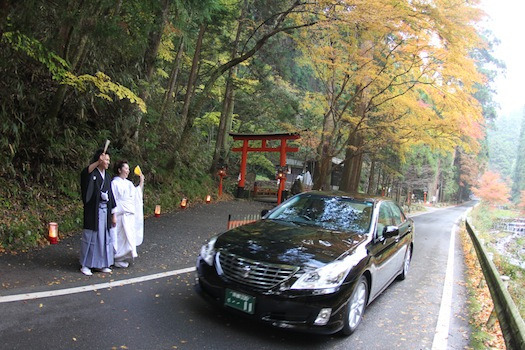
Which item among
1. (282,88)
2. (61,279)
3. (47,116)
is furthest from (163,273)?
A: (282,88)

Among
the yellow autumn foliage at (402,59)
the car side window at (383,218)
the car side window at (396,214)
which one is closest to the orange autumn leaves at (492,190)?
the yellow autumn foliage at (402,59)

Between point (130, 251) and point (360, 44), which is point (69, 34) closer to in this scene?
point (130, 251)

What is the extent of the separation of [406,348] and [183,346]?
237 cm

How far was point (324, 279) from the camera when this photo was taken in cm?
378

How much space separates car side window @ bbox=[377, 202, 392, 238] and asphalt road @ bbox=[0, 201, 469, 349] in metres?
1.13

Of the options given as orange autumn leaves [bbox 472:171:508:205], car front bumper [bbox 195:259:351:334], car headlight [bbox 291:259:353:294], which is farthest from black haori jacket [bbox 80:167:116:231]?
orange autumn leaves [bbox 472:171:508:205]

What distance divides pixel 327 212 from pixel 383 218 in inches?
36.0

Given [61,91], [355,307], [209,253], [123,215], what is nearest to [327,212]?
[355,307]

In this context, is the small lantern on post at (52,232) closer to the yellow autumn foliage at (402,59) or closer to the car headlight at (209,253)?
the car headlight at (209,253)

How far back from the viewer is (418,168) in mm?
34375

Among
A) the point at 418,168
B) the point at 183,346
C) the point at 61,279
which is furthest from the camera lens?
the point at 418,168

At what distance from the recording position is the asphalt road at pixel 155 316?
3594mm

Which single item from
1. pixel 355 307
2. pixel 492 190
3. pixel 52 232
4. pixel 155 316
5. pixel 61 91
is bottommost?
pixel 155 316

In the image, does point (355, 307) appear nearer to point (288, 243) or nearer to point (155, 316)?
point (288, 243)
